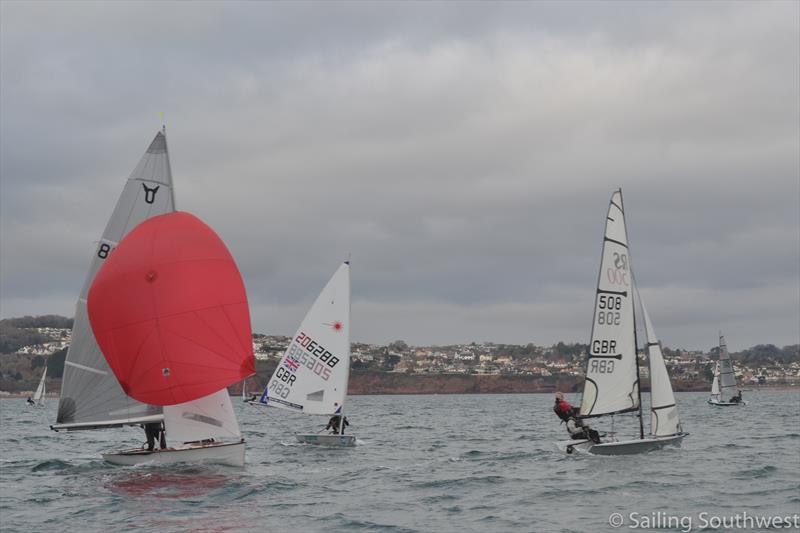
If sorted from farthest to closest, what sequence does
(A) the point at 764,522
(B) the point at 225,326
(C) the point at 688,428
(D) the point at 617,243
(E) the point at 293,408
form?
(C) the point at 688,428
(E) the point at 293,408
(D) the point at 617,243
(B) the point at 225,326
(A) the point at 764,522

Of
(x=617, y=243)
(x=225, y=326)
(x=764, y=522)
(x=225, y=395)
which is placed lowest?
(x=764, y=522)

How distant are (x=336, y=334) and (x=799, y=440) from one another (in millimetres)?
18962

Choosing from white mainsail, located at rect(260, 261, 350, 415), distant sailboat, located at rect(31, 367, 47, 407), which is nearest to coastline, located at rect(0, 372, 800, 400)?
distant sailboat, located at rect(31, 367, 47, 407)

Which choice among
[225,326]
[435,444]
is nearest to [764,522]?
[225,326]

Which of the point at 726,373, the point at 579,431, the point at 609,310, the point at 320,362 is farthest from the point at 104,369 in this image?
the point at 726,373

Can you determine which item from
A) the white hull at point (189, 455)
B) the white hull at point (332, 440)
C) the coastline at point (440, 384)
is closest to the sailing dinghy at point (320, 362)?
the white hull at point (332, 440)

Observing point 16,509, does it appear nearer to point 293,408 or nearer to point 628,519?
point 628,519

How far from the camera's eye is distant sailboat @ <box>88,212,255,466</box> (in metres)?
24.6

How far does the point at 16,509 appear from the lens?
20969 millimetres

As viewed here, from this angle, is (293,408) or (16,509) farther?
(293,408)

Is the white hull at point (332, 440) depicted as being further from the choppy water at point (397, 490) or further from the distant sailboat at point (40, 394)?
the distant sailboat at point (40, 394)

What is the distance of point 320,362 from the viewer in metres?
37.8

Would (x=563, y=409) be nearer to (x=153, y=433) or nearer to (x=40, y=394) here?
(x=153, y=433)

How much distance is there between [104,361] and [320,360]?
12136 mm
